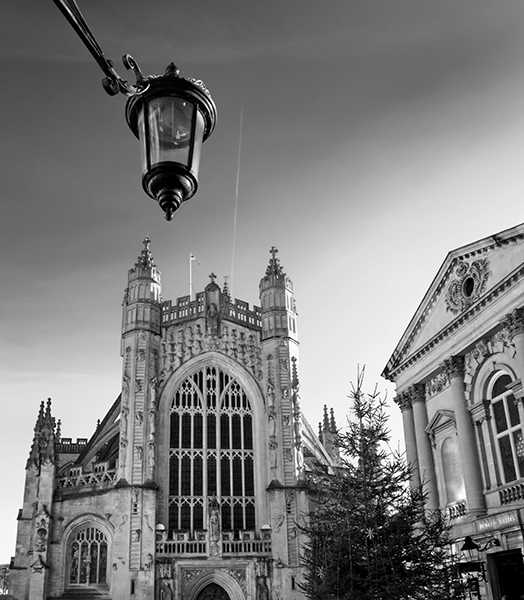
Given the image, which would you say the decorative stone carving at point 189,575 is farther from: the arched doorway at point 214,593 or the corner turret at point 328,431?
the corner turret at point 328,431

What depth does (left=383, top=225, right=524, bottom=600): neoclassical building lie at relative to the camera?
21016 millimetres

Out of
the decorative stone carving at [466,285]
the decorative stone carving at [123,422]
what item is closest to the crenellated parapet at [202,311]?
the decorative stone carving at [123,422]

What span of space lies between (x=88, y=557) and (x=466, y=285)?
21777 millimetres

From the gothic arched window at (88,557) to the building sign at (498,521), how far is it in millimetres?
18708

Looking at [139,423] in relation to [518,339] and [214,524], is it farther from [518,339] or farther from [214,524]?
[518,339]

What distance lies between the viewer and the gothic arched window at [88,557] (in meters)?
31.7

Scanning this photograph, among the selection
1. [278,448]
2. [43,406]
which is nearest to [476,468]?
[278,448]

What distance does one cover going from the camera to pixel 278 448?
113 feet

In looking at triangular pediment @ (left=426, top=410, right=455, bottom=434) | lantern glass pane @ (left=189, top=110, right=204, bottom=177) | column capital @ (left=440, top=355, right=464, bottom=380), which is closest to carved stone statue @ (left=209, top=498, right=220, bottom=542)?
triangular pediment @ (left=426, top=410, right=455, bottom=434)

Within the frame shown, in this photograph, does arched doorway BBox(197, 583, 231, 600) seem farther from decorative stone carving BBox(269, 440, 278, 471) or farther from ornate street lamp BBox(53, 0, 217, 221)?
ornate street lamp BBox(53, 0, 217, 221)

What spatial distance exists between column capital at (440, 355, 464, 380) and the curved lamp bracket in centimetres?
2103

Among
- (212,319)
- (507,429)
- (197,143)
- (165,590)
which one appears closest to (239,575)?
(165,590)

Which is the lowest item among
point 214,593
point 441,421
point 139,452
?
point 214,593

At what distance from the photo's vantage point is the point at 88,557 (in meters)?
31.9
